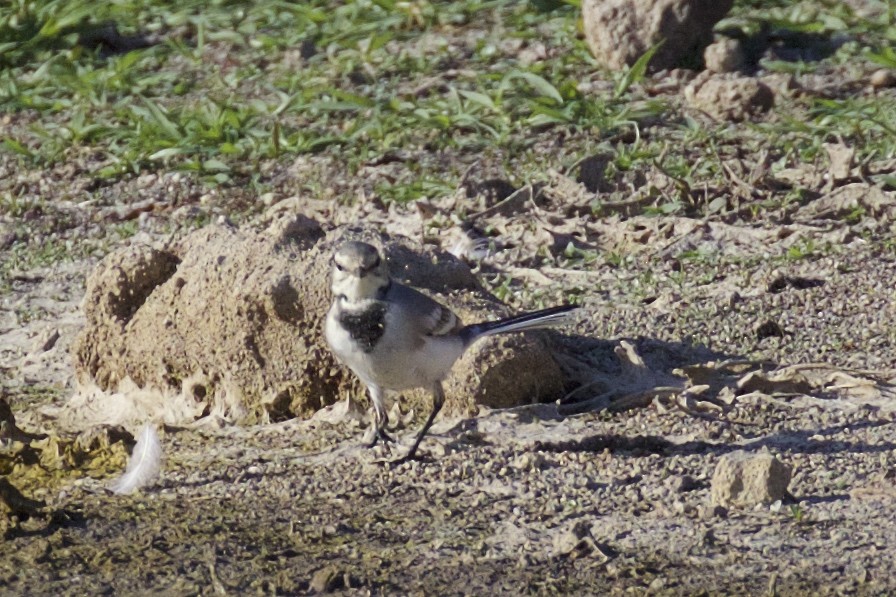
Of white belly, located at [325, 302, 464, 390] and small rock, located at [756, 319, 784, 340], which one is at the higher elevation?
white belly, located at [325, 302, 464, 390]

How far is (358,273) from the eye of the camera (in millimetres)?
5750

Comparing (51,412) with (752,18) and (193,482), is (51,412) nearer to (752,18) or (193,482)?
(193,482)

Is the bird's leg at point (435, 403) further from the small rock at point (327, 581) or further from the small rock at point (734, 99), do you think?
the small rock at point (734, 99)

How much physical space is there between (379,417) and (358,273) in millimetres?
606

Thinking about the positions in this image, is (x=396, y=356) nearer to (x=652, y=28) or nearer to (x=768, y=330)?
(x=768, y=330)

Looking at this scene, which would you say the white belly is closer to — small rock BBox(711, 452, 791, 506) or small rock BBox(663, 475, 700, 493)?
small rock BBox(663, 475, 700, 493)

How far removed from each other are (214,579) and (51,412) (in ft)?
7.02

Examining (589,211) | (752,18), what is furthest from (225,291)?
(752,18)

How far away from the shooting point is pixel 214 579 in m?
4.82

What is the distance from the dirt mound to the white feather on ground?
63 cm

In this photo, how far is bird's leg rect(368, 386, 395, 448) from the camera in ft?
19.5

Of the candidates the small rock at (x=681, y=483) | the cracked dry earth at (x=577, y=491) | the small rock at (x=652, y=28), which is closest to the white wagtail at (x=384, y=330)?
the cracked dry earth at (x=577, y=491)

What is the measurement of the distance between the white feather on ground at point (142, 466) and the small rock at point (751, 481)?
1.94m

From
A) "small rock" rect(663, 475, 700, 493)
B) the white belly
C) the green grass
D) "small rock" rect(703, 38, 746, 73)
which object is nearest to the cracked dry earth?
"small rock" rect(663, 475, 700, 493)
